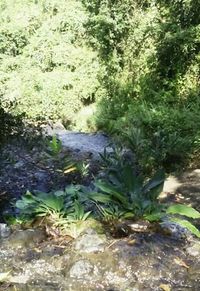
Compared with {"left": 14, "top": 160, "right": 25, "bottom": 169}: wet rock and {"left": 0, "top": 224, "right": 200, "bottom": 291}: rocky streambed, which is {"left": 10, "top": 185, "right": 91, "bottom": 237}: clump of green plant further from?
{"left": 14, "top": 160, "right": 25, "bottom": 169}: wet rock

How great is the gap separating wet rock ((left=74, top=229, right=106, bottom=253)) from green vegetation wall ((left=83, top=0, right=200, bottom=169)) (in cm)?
351

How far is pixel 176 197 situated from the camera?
258 inches

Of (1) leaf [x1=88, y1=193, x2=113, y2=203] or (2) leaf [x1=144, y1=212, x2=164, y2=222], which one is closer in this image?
(2) leaf [x1=144, y1=212, x2=164, y2=222]

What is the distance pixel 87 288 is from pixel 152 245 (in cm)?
87

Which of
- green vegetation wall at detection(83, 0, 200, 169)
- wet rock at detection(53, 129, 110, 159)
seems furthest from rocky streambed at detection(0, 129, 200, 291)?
wet rock at detection(53, 129, 110, 159)

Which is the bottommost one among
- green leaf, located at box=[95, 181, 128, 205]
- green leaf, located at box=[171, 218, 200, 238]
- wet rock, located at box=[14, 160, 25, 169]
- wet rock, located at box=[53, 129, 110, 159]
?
wet rock, located at box=[53, 129, 110, 159]

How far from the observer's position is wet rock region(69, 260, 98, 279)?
4141 millimetres

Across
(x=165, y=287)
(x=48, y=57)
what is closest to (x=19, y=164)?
(x=165, y=287)

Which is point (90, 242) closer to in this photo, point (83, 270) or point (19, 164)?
point (83, 270)

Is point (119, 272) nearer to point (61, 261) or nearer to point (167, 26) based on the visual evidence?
point (61, 261)

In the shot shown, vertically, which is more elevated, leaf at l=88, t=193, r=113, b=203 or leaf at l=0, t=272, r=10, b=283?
leaf at l=88, t=193, r=113, b=203

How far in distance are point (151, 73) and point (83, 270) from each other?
10.7 meters

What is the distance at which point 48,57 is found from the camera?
1944cm

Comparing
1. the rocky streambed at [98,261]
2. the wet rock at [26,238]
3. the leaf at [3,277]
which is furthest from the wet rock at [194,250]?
the leaf at [3,277]
